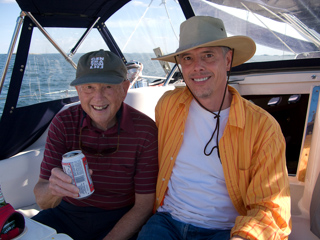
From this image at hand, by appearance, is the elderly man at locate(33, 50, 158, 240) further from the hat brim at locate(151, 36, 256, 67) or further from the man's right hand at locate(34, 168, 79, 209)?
the hat brim at locate(151, 36, 256, 67)

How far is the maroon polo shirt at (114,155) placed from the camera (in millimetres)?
1624

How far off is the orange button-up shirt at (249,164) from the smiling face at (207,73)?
11 cm

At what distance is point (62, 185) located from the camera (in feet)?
4.07

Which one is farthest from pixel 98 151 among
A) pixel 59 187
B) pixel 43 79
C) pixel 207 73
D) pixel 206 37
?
pixel 43 79

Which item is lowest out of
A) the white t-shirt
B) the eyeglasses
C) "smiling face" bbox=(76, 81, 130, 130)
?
the white t-shirt

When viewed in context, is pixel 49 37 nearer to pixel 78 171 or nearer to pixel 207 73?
pixel 207 73

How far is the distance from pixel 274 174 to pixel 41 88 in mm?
2286

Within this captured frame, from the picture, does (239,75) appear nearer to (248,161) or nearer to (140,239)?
(248,161)

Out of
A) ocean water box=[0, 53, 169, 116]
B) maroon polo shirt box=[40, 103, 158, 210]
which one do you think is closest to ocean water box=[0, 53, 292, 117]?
ocean water box=[0, 53, 169, 116]

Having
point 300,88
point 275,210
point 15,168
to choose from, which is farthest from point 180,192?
point 300,88

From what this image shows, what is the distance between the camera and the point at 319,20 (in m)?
2.54

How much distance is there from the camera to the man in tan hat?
1.38 m

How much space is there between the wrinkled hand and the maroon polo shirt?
36 cm

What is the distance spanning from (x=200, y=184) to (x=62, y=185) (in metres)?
0.75
